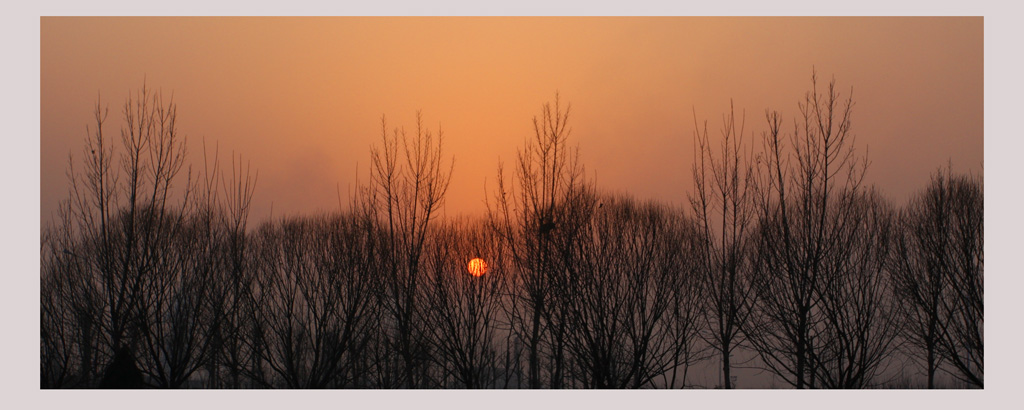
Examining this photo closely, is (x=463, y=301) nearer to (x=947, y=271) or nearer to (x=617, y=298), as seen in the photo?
(x=617, y=298)

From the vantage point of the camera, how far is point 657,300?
11.5 meters

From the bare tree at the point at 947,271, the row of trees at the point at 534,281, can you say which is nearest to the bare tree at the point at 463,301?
the row of trees at the point at 534,281

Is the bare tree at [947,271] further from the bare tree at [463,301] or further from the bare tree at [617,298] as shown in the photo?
the bare tree at [463,301]

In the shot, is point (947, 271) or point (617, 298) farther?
point (947, 271)

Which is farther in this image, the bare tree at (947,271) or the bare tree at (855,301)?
the bare tree at (947,271)

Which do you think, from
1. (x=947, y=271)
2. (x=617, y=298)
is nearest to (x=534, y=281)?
(x=617, y=298)

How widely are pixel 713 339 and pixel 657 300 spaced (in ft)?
14.4

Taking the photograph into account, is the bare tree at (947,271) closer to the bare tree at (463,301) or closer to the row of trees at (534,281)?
the row of trees at (534,281)

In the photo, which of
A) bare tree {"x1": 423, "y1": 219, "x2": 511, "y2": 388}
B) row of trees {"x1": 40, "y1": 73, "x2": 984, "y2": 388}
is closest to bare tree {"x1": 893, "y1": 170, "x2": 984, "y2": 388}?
row of trees {"x1": 40, "y1": 73, "x2": 984, "y2": 388}

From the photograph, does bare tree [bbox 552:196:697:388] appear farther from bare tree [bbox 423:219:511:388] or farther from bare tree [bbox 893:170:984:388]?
bare tree [bbox 893:170:984:388]

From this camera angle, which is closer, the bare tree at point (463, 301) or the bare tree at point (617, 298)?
the bare tree at point (617, 298)

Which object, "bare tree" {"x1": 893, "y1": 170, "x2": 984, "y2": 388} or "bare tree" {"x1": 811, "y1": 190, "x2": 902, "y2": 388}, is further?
"bare tree" {"x1": 893, "y1": 170, "x2": 984, "y2": 388}

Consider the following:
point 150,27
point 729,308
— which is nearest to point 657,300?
point 729,308

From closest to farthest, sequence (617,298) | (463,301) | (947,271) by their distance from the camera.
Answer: (617,298) < (463,301) < (947,271)
